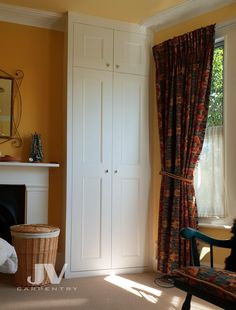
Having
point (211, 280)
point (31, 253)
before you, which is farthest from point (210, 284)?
point (31, 253)

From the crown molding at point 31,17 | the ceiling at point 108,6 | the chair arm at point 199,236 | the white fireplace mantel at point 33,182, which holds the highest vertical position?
the ceiling at point 108,6

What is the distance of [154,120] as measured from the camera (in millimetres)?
4012

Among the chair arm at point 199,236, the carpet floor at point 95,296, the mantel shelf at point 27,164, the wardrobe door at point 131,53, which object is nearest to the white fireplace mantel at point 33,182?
the mantel shelf at point 27,164

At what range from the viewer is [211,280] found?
212 centimetres

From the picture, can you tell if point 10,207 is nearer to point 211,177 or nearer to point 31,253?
point 31,253

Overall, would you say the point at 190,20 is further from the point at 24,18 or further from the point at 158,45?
the point at 24,18

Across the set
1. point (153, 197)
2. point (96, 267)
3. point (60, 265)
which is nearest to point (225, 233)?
point (153, 197)

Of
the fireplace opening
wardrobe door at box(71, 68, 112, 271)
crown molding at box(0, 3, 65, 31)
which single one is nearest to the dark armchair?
wardrobe door at box(71, 68, 112, 271)

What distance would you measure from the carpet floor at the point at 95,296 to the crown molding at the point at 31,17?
2353 millimetres

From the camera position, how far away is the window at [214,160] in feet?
11.3

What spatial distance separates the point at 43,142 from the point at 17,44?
0.96m

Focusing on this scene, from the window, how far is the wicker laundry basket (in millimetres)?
1390

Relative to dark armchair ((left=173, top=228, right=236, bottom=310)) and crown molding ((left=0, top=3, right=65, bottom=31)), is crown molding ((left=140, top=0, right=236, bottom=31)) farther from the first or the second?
dark armchair ((left=173, top=228, right=236, bottom=310))

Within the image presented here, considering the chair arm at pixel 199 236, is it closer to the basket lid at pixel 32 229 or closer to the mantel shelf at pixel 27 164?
the basket lid at pixel 32 229
